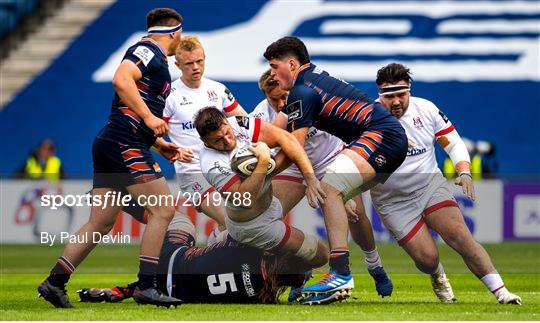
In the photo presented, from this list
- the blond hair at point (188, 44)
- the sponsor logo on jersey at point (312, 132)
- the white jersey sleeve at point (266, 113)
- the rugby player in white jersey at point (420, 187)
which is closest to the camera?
the rugby player in white jersey at point (420, 187)

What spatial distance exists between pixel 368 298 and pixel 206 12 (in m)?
15.0

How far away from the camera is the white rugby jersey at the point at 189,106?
10797 mm

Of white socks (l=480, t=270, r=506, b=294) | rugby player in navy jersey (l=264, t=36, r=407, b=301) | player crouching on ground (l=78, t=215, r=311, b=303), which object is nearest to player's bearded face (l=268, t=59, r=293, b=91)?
rugby player in navy jersey (l=264, t=36, r=407, b=301)

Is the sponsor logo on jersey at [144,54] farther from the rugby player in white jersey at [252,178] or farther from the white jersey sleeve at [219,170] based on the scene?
the white jersey sleeve at [219,170]

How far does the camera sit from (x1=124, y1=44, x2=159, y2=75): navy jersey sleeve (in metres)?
8.53

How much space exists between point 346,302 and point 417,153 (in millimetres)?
1414

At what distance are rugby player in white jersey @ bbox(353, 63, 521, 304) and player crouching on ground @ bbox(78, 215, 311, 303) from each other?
1.01 m

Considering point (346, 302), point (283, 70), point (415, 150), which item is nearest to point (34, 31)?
point (415, 150)

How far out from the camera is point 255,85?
75.0 feet

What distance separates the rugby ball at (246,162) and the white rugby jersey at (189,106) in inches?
96.3

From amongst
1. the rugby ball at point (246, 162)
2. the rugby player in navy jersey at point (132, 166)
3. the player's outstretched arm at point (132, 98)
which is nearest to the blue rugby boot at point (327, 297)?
the rugby ball at point (246, 162)

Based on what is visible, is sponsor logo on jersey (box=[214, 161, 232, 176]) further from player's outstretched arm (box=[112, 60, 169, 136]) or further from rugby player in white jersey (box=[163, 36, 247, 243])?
rugby player in white jersey (box=[163, 36, 247, 243])

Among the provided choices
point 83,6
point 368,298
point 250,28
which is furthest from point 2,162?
point 368,298

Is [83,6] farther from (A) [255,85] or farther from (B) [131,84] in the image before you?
(B) [131,84]
